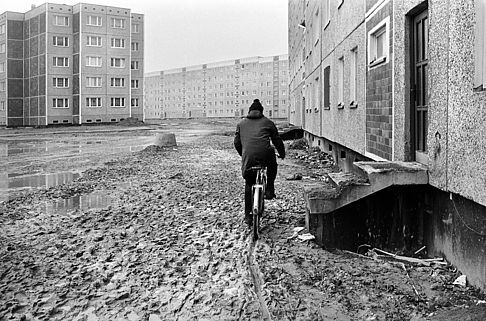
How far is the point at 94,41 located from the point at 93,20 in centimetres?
258

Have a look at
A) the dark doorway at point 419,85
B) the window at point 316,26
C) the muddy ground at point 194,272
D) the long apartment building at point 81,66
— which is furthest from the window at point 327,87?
the long apartment building at point 81,66

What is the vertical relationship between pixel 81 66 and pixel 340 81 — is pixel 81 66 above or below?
above

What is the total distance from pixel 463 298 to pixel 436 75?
2461 millimetres

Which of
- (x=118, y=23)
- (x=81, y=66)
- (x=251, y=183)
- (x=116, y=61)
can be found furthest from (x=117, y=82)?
(x=251, y=183)

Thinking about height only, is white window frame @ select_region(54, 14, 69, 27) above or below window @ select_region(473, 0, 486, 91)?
above

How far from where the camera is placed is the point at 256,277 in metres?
6.06

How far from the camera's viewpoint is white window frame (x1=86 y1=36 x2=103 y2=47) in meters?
74.7

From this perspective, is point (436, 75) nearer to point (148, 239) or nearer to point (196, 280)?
point (196, 280)

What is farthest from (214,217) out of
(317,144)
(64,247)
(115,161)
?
(317,144)

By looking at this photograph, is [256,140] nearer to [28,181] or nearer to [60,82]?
[28,181]

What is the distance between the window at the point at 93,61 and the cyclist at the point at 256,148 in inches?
2728

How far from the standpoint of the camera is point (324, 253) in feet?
23.3

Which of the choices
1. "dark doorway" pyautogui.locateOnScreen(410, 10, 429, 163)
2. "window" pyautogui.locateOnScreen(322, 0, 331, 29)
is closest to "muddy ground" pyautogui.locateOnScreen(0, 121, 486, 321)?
"dark doorway" pyautogui.locateOnScreen(410, 10, 429, 163)

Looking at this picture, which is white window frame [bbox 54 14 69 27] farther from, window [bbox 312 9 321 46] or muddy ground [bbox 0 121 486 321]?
muddy ground [bbox 0 121 486 321]
